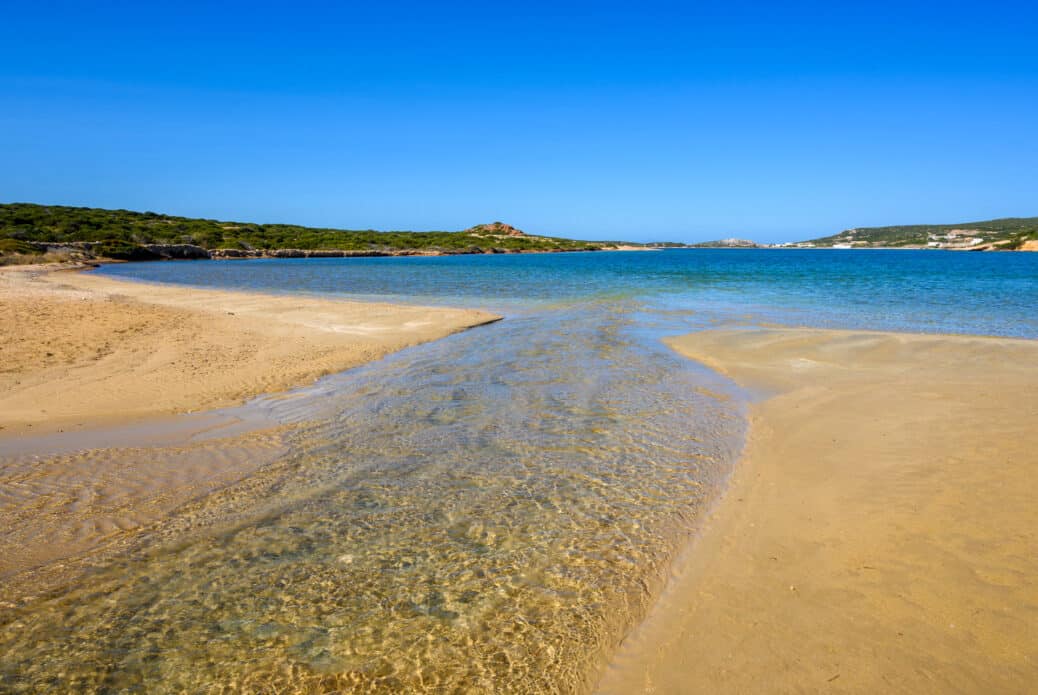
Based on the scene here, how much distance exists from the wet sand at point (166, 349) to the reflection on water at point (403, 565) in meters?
2.98

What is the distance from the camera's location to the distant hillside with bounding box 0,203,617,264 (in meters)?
69.8

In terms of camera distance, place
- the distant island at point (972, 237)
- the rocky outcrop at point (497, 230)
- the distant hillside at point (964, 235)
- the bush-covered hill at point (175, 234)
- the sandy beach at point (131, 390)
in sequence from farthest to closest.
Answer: the rocky outcrop at point (497, 230) < the distant hillside at point (964, 235) < the distant island at point (972, 237) < the bush-covered hill at point (175, 234) < the sandy beach at point (131, 390)

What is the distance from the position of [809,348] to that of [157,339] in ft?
52.0

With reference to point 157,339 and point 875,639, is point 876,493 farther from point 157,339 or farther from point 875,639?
point 157,339

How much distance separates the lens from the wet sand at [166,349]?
8711mm

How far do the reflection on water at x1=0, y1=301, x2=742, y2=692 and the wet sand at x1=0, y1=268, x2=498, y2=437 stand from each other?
2.98 meters

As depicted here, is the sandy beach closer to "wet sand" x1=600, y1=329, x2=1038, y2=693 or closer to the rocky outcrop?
"wet sand" x1=600, y1=329, x2=1038, y2=693

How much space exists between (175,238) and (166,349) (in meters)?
85.7

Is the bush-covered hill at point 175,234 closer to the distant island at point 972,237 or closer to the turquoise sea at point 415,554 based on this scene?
the turquoise sea at point 415,554

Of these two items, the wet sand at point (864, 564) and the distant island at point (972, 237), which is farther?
the distant island at point (972, 237)

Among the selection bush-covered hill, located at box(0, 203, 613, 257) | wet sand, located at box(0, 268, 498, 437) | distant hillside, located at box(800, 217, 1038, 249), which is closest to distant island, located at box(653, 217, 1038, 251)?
distant hillside, located at box(800, 217, 1038, 249)

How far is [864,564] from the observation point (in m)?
4.39

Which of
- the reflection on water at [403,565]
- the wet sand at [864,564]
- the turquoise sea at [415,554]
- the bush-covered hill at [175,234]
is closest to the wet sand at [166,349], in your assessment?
the turquoise sea at [415,554]

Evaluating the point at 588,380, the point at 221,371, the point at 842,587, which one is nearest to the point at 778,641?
the point at 842,587
